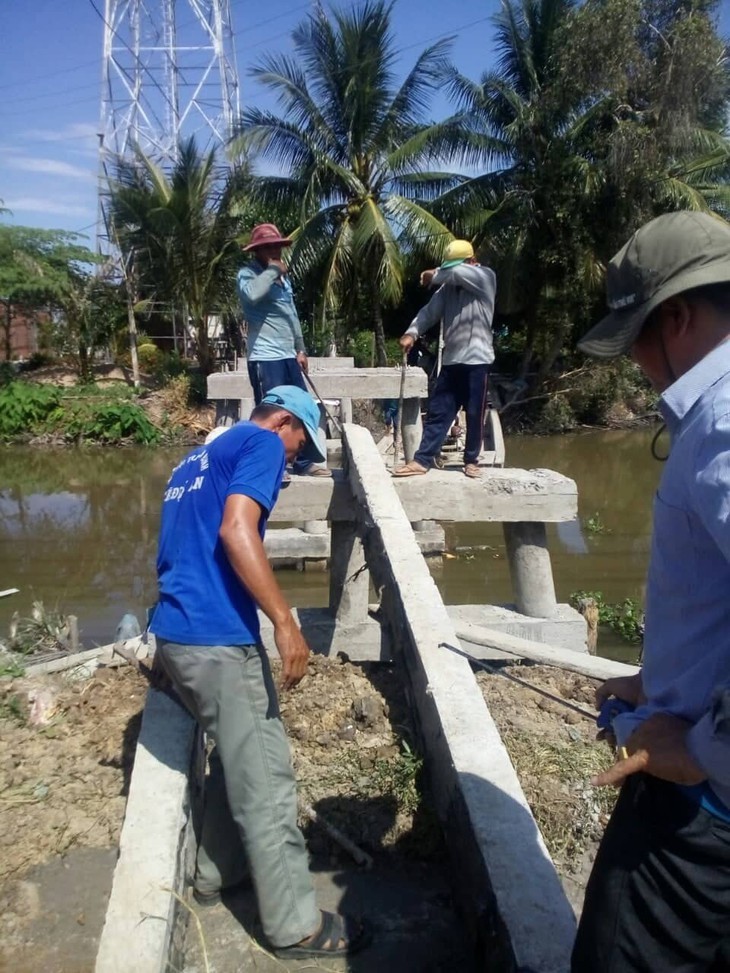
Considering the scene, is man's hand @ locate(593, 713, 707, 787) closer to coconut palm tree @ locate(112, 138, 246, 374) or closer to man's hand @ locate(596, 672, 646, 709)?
man's hand @ locate(596, 672, 646, 709)

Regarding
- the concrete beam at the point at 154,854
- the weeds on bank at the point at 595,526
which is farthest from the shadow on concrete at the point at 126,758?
the weeds on bank at the point at 595,526

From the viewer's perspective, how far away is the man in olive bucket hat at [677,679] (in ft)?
4.75

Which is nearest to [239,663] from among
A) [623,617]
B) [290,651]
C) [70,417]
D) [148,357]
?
[290,651]

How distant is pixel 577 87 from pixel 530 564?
16.6 m

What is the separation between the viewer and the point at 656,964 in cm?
152

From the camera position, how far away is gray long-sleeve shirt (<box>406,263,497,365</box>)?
575 centimetres

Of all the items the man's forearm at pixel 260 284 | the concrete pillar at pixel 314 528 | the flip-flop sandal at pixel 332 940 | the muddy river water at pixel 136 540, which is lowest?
the muddy river water at pixel 136 540

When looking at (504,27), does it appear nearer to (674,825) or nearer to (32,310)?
(32,310)

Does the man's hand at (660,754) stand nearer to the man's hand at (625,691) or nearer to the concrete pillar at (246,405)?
the man's hand at (625,691)

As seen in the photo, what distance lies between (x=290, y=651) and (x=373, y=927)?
0.95 meters

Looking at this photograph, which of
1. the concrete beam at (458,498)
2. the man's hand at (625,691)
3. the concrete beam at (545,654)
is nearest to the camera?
the man's hand at (625,691)

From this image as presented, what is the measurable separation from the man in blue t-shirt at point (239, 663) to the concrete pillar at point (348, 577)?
2385 millimetres

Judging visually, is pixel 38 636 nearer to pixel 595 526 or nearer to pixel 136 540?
pixel 136 540

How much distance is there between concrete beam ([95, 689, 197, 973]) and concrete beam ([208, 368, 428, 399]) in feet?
15.6
